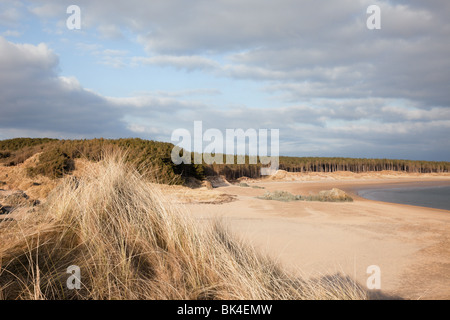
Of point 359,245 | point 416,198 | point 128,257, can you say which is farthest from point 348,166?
point 128,257

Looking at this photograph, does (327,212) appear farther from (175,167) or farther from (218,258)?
(175,167)

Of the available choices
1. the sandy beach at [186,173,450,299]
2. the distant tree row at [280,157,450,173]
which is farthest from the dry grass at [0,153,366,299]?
the distant tree row at [280,157,450,173]

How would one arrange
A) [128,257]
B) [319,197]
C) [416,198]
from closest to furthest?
[128,257], [319,197], [416,198]

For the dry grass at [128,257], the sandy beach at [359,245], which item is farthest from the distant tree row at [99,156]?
the sandy beach at [359,245]

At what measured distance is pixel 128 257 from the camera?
3152mm

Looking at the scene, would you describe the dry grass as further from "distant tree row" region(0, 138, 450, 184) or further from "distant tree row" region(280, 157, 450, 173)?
"distant tree row" region(280, 157, 450, 173)

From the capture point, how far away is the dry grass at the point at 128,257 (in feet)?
8.66

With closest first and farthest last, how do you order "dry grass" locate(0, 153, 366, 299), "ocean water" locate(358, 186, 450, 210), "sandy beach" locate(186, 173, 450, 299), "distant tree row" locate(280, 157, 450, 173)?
"dry grass" locate(0, 153, 366, 299) → "sandy beach" locate(186, 173, 450, 299) → "ocean water" locate(358, 186, 450, 210) → "distant tree row" locate(280, 157, 450, 173)

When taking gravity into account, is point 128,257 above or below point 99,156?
below

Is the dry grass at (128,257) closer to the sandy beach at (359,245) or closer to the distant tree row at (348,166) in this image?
the sandy beach at (359,245)

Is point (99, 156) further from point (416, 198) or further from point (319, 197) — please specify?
point (416, 198)

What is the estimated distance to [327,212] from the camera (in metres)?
9.87

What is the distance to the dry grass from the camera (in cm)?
264
